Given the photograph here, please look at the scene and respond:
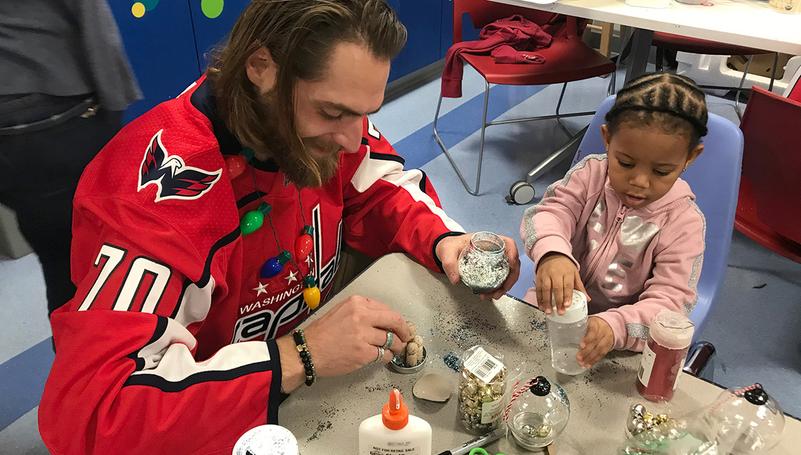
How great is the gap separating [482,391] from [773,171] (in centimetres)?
136

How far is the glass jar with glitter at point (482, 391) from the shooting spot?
87 centimetres

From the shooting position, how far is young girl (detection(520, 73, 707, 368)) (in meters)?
1.09

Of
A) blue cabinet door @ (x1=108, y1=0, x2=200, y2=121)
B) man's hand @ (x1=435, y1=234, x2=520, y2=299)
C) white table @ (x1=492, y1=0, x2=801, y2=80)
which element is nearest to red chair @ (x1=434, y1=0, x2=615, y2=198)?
white table @ (x1=492, y1=0, x2=801, y2=80)

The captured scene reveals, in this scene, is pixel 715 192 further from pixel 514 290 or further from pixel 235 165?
pixel 235 165

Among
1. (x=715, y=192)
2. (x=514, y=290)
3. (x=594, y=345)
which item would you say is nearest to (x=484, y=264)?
(x=594, y=345)

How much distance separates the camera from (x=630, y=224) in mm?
1264

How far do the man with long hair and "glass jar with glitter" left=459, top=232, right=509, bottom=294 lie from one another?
0.11ft

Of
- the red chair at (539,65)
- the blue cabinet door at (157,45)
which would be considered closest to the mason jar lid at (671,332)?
the red chair at (539,65)

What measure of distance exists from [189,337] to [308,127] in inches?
14.9

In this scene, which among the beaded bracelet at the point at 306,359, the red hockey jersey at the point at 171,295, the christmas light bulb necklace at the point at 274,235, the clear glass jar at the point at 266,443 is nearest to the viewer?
the clear glass jar at the point at 266,443

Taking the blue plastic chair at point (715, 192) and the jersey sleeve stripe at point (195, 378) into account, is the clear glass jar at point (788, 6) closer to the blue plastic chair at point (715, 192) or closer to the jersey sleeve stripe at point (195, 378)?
the blue plastic chair at point (715, 192)

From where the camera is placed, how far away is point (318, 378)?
0.97 metres

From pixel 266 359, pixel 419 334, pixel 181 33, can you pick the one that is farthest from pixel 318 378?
pixel 181 33

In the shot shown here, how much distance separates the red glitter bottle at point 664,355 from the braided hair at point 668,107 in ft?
1.27
